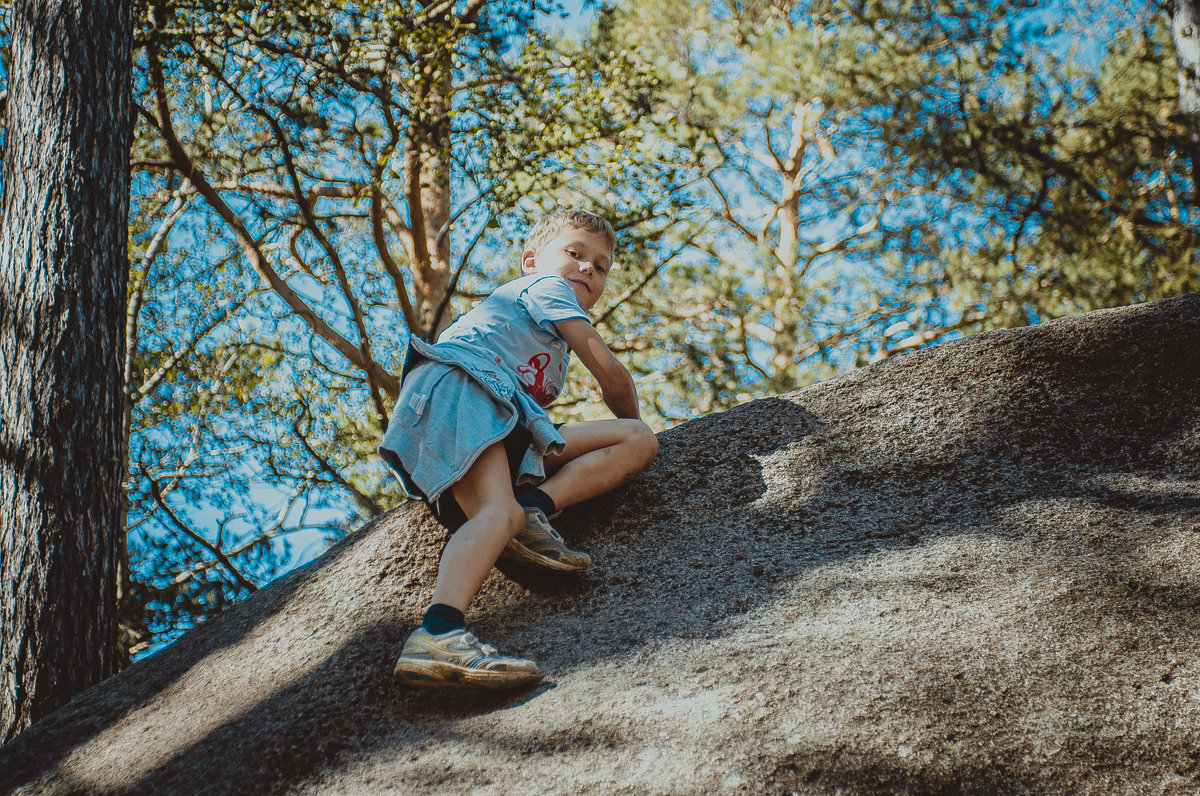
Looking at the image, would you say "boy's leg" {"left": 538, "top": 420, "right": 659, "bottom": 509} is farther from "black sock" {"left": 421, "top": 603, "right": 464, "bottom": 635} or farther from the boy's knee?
"black sock" {"left": 421, "top": 603, "right": 464, "bottom": 635}

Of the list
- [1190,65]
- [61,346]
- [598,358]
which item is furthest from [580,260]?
[1190,65]

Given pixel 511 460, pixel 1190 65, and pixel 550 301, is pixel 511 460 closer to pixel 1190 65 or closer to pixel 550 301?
pixel 550 301

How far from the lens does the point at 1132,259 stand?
22.4ft

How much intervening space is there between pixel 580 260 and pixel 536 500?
99 cm

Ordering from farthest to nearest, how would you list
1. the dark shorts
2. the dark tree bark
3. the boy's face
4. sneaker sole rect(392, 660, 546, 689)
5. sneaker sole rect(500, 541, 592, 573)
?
the dark tree bark, the boy's face, the dark shorts, sneaker sole rect(500, 541, 592, 573), sneaker sole rect(392, 660, 546, 689)

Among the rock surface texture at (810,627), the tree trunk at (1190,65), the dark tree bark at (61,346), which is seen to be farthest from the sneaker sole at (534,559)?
the tree trunk at (1190,65)

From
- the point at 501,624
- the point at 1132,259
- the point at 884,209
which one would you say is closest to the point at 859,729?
the point at 501,624

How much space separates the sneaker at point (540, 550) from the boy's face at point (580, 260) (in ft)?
3.04

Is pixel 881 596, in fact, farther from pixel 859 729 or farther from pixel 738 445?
pixel 738 445

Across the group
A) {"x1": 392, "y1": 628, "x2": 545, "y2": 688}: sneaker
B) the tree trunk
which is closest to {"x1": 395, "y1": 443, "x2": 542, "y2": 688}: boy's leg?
{"x1": 392, "y1": 628, "x2": 545, "y2": 688}: sneaker

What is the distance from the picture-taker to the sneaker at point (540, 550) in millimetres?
2527

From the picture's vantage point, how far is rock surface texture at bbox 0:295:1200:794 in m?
1.78

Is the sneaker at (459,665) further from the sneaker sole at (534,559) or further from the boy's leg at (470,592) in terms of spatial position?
the sneaker sole at (534,559)

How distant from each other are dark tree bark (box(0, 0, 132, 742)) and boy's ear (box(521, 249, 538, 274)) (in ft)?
6.13
